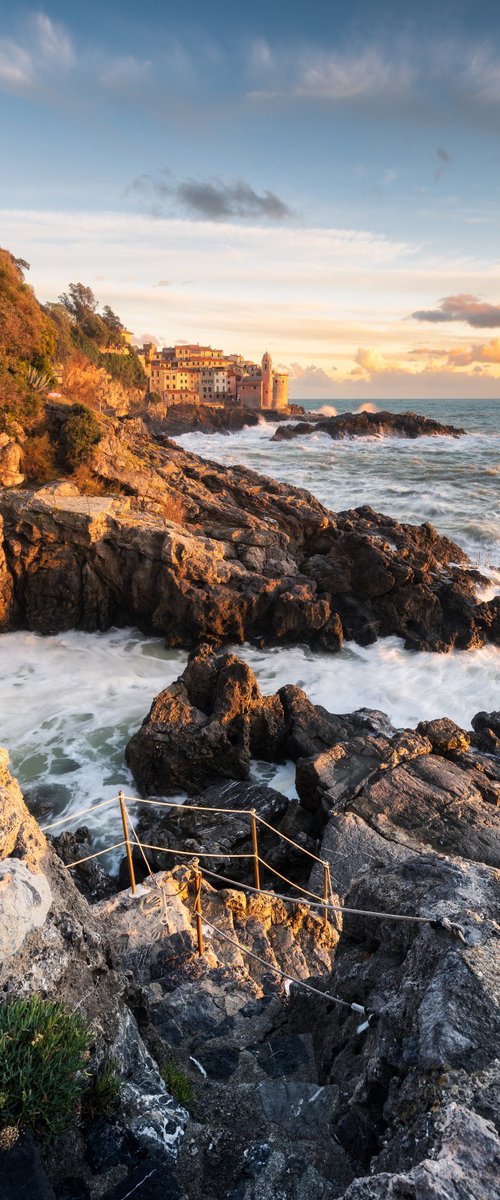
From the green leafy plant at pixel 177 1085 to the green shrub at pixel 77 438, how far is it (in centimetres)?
2102

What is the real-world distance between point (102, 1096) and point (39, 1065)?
0.61 metres

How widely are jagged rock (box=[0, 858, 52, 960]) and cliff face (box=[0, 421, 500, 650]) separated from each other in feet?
47.2

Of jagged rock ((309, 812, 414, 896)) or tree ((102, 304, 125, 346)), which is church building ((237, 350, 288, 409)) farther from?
jagged rock ((309, 812, 414, 896))

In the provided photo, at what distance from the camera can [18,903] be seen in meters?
3.56

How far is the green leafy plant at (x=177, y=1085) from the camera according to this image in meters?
3.74

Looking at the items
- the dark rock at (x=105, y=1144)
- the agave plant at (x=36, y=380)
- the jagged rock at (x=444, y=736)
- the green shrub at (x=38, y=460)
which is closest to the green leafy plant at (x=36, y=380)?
the agave plant at (x=36, y=380)

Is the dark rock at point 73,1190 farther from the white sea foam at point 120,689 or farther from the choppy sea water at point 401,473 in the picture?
the choppy sea water at point 401,473

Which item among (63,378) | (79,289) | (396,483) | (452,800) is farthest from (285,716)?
(79,289)

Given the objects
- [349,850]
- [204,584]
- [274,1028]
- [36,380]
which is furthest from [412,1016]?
[36,380]

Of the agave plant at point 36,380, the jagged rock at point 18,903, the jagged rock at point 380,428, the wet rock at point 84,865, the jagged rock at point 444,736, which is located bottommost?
the wet rock at point 84,865

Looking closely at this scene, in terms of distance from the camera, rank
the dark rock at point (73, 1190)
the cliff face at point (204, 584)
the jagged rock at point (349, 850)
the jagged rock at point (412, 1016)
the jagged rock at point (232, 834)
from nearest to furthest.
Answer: the jagged rock at point (412, 1016) < the dark rock at point (73, 1190) < the jagged rock at point (349, 850) < the jagged rock at point (232, 834) < the cliff face at point (204, 584)

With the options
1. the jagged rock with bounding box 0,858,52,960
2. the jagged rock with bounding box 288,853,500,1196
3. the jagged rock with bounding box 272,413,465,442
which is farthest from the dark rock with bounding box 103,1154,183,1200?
the jagged rock with bounding box 272,413,465,442

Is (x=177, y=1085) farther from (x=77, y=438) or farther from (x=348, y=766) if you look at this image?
(x=77, y=438)

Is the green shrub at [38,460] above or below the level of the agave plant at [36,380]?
below
